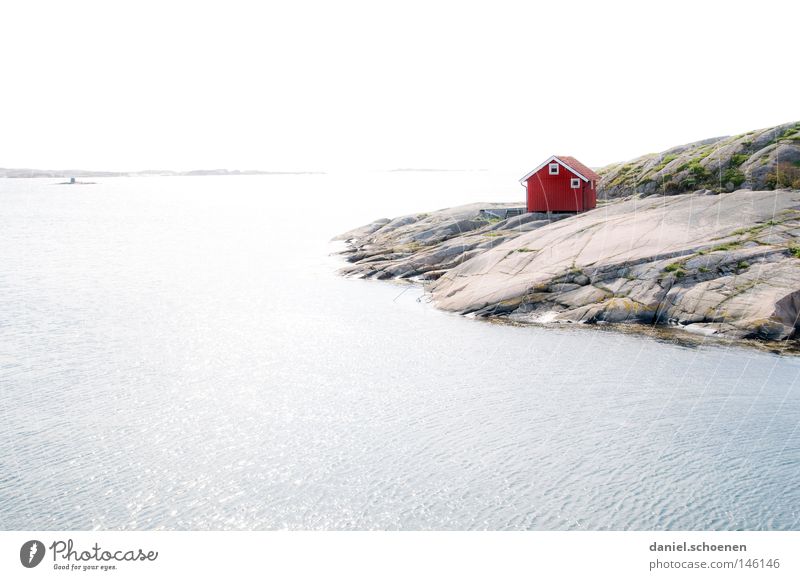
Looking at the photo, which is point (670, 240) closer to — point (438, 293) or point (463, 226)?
point (438, 293)

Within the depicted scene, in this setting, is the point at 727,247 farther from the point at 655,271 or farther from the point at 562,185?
the point at 562,185

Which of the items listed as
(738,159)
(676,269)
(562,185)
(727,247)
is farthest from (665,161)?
(676,269)

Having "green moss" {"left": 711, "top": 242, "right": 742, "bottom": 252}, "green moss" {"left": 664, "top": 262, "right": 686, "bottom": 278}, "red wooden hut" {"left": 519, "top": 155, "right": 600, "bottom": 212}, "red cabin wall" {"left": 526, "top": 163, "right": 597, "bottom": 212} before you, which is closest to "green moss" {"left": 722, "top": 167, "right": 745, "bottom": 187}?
"red wooden hut" {"left": 519, "top": 155, "right": 600, "bottom": 212}

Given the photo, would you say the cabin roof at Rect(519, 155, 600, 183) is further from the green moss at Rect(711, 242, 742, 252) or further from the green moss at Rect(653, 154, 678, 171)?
the green moss at Rect(711, 242, 742, 252)

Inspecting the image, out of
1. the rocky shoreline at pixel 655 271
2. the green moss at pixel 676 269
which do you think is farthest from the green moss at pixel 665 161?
the green moss at pixel 676 269

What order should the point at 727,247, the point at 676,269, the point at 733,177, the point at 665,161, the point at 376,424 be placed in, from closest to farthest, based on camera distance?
the point at 376,424
the point at 676,269
the point at 727,247
the point at 733,177
the point at 665,161

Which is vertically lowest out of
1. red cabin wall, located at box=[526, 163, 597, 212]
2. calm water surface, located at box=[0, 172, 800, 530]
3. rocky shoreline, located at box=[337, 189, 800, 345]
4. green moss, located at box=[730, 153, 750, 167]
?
calm water surface, located at box=[0, 172, 800, 530]
